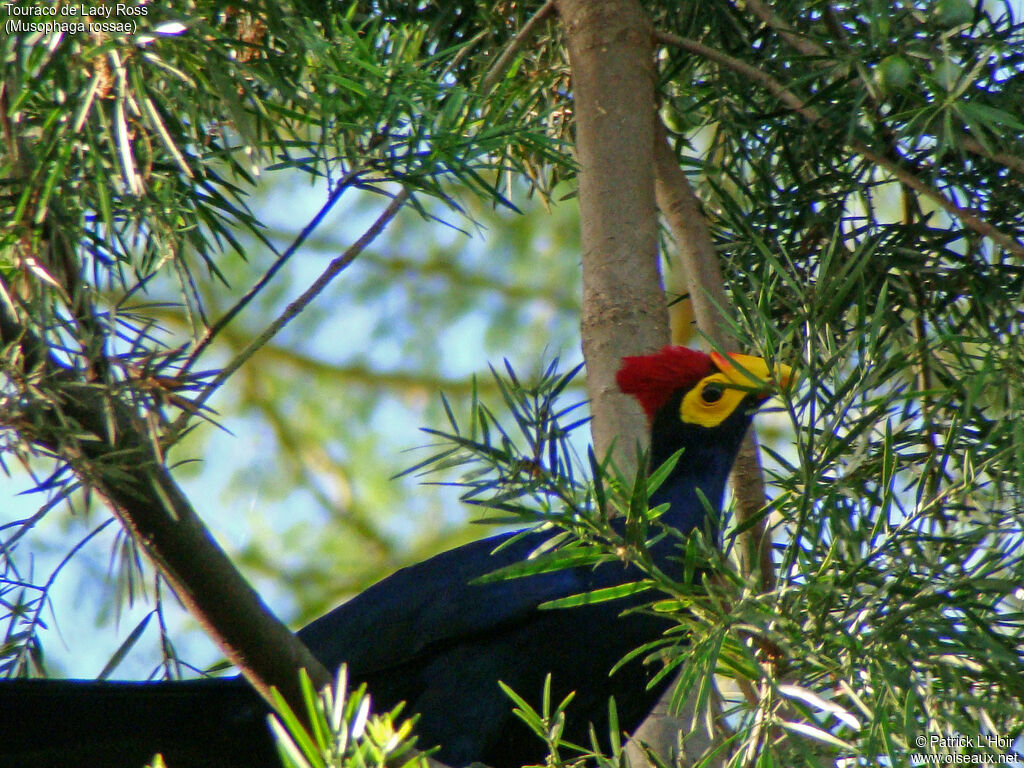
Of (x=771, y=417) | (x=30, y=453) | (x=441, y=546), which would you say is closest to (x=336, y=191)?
(x=30, y=453)

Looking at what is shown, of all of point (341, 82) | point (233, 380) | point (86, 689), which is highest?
point (233, 380)

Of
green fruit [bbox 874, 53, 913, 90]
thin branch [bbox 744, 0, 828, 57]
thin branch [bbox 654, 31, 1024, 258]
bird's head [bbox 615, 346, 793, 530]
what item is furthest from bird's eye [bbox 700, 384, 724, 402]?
green fruit [bbox 874, 53, 913, 90]

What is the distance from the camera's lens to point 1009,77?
150 centimetres

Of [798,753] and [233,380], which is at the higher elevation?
[233,380]

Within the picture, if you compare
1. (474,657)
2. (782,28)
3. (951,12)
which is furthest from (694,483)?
(951,12)

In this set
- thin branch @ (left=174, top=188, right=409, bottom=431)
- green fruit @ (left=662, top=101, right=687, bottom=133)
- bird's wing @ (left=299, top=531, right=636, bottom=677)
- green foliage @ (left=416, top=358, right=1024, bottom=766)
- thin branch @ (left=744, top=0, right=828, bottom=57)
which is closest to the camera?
green foliage @ (left=416, top=358, right=1024, bottom=766)

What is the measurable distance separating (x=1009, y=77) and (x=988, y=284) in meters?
0.28

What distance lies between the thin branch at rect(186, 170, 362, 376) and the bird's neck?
875mm

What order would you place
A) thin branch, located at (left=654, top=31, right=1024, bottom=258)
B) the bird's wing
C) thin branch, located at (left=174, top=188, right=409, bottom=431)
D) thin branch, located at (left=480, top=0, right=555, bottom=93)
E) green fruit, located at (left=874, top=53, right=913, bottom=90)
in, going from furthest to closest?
the bird's wing < thin branch, located at (left=480, top=0, right=555, bottom=93) < thin branch, located at (left=654, top=31, right=1024, bottom=258) < green fruit, located at (left=874, top=53, right=913, bottom=90) < thin branch, located at (left=174, top=188, right=409, bottom=431)

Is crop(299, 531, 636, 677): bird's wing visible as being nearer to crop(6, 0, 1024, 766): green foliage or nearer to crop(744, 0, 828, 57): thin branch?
crop(6, 0, 1024, 766): green foliage

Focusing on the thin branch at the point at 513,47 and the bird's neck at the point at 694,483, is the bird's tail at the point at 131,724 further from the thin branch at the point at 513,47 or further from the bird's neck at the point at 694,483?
the thin branch at the point at 513,47

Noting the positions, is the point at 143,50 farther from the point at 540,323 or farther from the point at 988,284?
the point at 540,323

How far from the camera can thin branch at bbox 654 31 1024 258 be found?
57.0 inches

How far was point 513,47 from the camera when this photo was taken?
1723 mm
